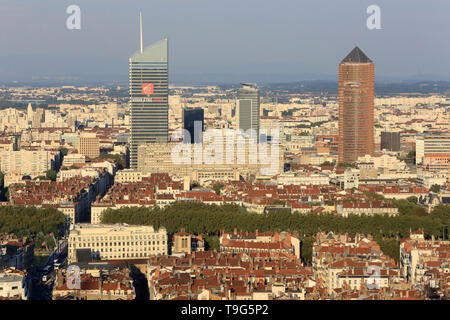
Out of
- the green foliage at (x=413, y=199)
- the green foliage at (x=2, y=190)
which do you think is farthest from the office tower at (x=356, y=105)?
the green foliage at (x=2, y=190)

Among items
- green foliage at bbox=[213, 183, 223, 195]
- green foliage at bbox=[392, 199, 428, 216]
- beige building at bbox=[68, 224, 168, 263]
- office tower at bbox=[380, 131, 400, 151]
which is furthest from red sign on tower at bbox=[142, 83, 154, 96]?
beige building at bbox=[68, 224, 168, 263]

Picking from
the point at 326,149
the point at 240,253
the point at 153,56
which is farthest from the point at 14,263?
the point at 326,149

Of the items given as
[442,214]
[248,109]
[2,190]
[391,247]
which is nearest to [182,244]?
[391,247]

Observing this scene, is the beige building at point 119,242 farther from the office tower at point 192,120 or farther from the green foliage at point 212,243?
the office tower at point 192,120

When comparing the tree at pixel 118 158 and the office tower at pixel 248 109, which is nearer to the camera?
the tree at pixel 118 158

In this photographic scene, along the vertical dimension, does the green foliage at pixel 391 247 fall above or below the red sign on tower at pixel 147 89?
below

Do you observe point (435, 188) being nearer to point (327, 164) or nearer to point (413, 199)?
point (413, 199)
